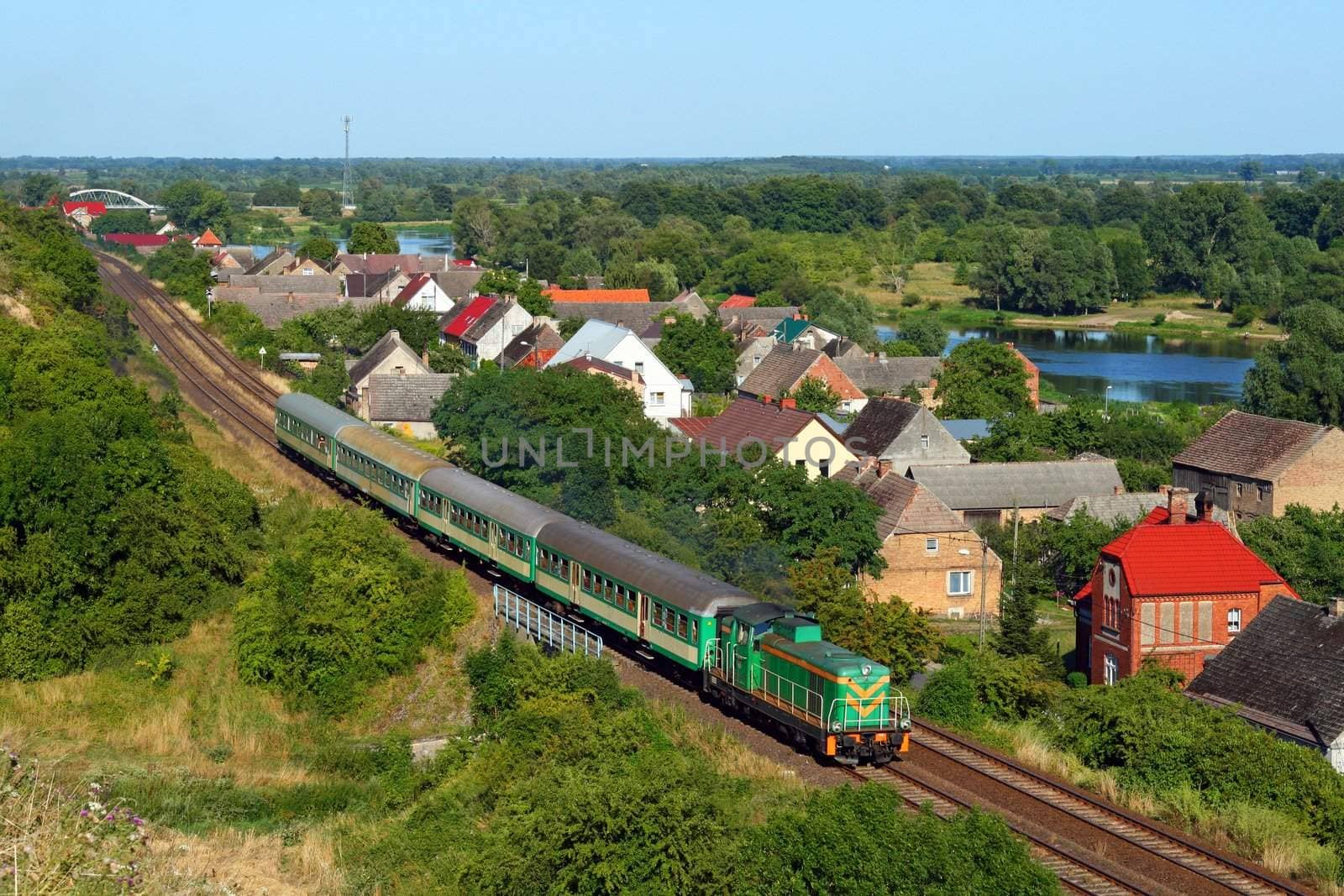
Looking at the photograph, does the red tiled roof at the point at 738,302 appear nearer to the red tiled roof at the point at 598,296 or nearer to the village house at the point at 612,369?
the red tiled roof at the point at 598,296

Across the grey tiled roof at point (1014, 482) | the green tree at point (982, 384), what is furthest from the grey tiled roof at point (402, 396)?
the green tree at point (982, 384)

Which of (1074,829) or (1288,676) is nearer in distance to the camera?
(1074,829)

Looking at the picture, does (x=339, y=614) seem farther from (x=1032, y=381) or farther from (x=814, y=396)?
(x=1032, y=381)

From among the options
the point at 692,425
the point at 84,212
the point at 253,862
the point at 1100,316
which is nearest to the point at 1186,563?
the point at 253,862

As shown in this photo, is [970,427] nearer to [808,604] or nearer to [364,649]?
[808,604]

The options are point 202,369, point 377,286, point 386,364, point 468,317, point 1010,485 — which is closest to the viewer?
point 1010,485

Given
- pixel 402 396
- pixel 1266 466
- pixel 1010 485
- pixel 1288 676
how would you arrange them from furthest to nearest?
pixel 402 396 → pixel 1266 466 → pixel 1010 485 → pixel 1288 676

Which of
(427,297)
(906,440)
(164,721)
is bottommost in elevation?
(164,721)
